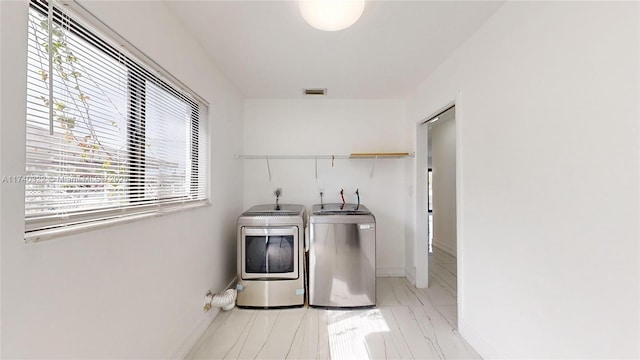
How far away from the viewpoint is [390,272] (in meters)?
3.26

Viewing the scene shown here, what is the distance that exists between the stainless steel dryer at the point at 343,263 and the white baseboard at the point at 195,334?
906 millimetres

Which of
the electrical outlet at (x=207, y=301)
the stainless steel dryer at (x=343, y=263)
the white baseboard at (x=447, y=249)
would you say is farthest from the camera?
the white baseboard at (x=447, y=249)

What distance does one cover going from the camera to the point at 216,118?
2.37 metres

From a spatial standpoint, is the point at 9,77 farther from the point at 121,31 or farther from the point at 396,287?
the point at 396,287

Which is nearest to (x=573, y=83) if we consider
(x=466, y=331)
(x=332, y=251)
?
(x=466, y=331)

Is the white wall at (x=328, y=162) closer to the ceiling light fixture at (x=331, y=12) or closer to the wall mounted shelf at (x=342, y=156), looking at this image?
the wall mounted shelf at (x=342, y=156)

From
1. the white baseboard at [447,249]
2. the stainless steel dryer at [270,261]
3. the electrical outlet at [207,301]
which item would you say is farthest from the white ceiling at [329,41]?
the white baseboard at [447,249]

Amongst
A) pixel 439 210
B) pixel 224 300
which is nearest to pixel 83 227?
pixel 224 300

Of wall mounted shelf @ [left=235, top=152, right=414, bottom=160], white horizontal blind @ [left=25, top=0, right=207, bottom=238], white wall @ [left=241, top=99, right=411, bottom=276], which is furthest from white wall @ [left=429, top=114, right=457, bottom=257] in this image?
white horizontal blind @ [left=25, top=0, right=207, bottom=238]

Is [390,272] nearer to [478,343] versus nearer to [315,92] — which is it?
[478,343]

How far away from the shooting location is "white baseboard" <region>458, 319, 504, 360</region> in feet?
5.39

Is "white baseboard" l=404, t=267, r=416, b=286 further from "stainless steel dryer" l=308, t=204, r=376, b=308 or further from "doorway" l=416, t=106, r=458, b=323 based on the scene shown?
"stainless steel dryer" l=308, t=204, r=376, b=308

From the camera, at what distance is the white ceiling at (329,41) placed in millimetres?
1565

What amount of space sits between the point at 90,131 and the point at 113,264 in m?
0.59
